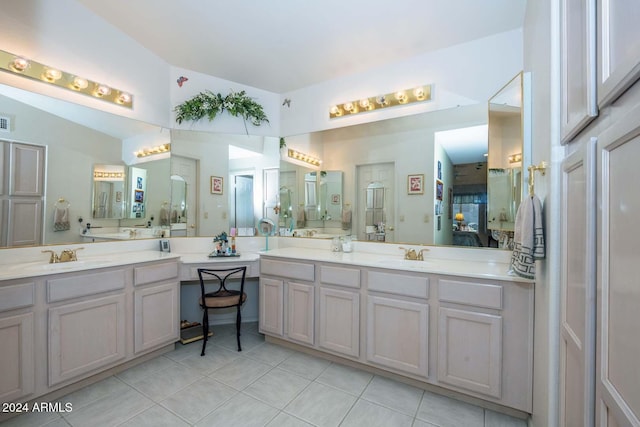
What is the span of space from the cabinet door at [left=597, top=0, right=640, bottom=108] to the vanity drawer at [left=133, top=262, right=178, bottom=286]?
9.15 feet

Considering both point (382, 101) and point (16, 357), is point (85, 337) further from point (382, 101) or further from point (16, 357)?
point (382, 101)

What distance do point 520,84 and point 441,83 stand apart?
0.70 meters

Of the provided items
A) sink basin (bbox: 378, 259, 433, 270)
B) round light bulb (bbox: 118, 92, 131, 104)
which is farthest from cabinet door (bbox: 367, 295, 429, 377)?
round light bulb (bbox: 118, 92, 131, 104)

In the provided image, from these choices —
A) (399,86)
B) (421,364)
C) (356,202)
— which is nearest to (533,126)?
(399,86)

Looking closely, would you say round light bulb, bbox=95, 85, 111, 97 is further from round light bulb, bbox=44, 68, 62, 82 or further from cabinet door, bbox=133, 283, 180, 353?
cabinet door, bbox=133, 283, 180, 353

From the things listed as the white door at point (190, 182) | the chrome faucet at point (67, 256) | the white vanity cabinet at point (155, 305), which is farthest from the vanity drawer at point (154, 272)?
the white door at point (190, 182)

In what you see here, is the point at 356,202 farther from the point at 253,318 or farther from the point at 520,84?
the point at 253,318

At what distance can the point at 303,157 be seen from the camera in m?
3.23

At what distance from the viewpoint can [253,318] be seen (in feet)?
10.8

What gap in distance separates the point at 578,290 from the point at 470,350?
1.11 m

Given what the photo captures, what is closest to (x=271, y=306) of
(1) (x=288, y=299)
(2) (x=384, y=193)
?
(1) (x=288, y=299)

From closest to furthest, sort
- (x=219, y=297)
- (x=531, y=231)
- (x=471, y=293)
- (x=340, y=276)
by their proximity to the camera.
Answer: (x=531, y=231) < (x=471, y=293) < (x=340, y=276) < (x=219, y=297)

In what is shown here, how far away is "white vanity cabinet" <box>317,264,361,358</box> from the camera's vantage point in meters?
2.25

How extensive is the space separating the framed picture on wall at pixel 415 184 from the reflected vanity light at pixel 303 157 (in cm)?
103
